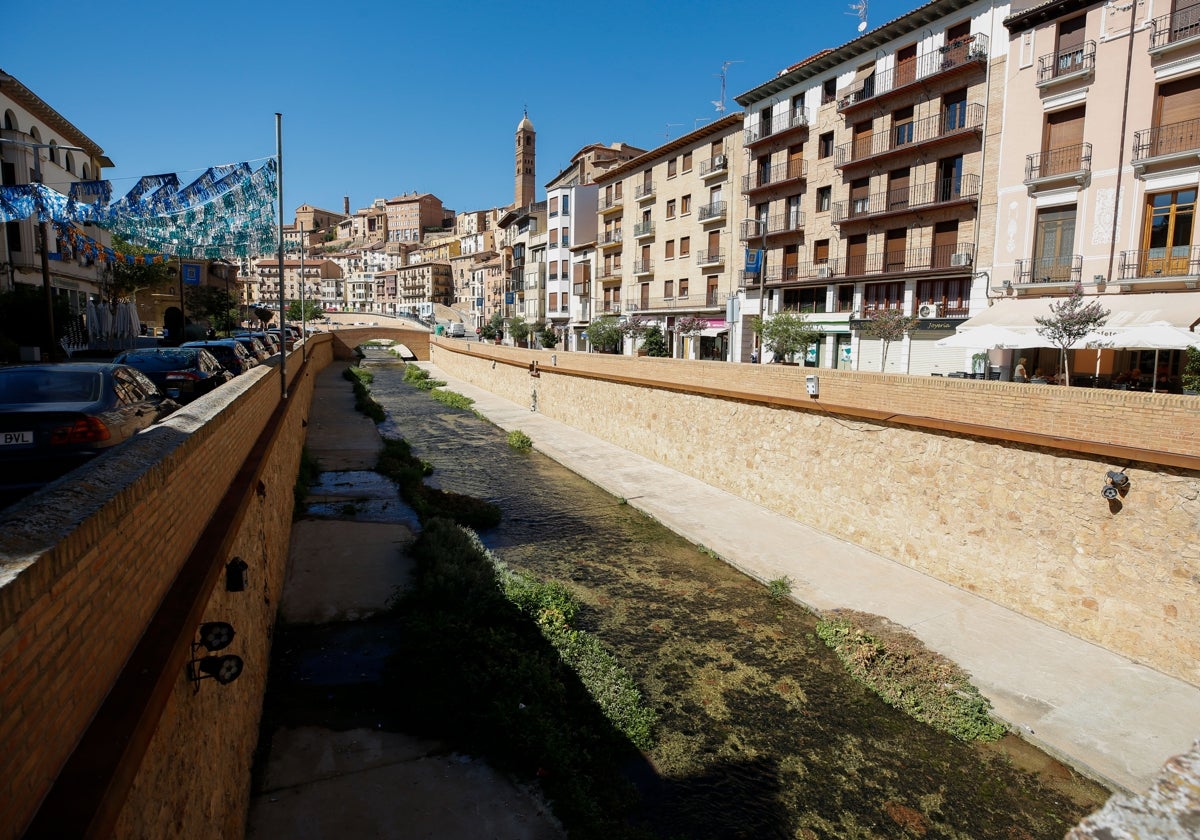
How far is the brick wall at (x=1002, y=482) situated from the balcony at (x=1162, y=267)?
11633mm

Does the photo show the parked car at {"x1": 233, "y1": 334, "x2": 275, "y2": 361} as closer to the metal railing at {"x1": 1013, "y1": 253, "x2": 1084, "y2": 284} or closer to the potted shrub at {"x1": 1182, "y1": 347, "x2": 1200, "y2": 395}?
the potted shrub at {"x1": 1182, "y1": 347, "x2": 1200, "y2": 395}

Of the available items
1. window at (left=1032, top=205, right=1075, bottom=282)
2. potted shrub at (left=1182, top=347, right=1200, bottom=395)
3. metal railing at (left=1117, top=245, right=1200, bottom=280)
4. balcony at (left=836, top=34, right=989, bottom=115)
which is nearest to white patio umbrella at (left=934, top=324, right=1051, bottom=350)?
potted shrub at (left=1182, top=347, right=1200, bottom=395)

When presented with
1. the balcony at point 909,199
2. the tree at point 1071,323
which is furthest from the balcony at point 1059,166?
the tree at point 1071,323

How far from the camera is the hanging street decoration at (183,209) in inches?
376

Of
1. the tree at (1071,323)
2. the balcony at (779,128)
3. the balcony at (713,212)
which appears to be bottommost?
the tree at (1071,323)

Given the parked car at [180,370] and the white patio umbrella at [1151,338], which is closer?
the parked car at [180,370]

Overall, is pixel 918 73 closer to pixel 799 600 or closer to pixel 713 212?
pixel 713 212

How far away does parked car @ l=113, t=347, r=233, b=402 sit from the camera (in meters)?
10.9

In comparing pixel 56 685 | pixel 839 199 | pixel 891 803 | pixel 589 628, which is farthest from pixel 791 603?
pixel 839 199

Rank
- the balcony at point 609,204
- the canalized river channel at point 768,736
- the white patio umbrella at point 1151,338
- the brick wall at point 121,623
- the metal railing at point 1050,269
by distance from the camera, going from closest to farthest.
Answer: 1. the brick wall at point 121,623
2. the canalized river channel at point 768,736
3. the white patio umbrella at point 1151,338
4. the metal railing at point 1050,269
5. the balcony at point 609,204

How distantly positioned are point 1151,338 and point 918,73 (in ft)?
50.3

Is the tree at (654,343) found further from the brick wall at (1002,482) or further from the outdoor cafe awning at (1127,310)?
the brick wall at (1002,482)

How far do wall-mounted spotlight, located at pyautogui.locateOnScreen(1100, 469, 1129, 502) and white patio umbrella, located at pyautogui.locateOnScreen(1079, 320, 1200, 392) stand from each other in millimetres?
8718

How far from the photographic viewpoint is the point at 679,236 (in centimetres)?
3797
